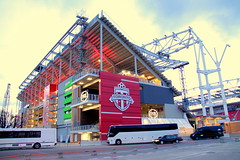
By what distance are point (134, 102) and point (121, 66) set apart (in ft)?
45.4

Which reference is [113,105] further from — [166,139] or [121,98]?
[166,139]

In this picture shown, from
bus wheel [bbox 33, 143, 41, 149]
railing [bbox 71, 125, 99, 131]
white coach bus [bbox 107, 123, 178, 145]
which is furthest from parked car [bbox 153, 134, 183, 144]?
bus wheel [bbox 33, 143, 41, 149]

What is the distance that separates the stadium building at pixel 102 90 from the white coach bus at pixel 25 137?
7483 mm

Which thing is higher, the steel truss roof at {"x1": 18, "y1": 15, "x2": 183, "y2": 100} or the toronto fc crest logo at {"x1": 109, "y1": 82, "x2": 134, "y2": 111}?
the steel truss roof at {"x1": 18, "y1": 15, "x2": 183, "y2": 100}

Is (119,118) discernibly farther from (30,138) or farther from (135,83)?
(30,138)

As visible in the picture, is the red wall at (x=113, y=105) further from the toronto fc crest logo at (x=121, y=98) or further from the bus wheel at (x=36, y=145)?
the bus wheel at (x=36, y=145)

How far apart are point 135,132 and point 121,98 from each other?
8827mm

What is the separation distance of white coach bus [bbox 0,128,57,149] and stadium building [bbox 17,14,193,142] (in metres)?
7.48

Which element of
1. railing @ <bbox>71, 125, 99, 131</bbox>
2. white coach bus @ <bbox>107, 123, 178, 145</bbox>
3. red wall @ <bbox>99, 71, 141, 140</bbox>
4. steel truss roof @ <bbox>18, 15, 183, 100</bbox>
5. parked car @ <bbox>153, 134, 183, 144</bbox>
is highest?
steel truss roof @ <bbox>18, 15, 183, 100</bbox>

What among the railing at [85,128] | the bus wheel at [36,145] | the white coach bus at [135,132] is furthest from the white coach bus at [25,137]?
the white coach bus at [135,132]

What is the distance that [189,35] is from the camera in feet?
180

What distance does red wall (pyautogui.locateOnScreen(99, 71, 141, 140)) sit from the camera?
3548 centimetres

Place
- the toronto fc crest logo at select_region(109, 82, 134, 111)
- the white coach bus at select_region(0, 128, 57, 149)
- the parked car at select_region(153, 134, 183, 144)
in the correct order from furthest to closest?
1. the toronto fc crest logo at select_region(109, 82, 134, 111)
2. the parked car at select_region(153, 134, 183, 144)
3. the white coach bus at select_region(0, 128, 57, 149)

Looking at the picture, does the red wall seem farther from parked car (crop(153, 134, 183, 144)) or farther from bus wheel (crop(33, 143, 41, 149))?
bus wheel (crop(33, 143, 41, 149))
